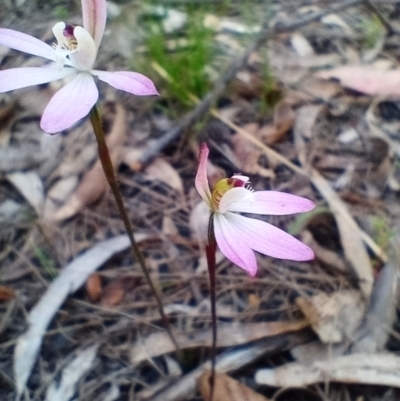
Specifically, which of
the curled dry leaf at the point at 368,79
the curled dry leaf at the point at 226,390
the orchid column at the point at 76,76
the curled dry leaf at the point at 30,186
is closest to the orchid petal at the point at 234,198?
the orchid column at the point at 76,76

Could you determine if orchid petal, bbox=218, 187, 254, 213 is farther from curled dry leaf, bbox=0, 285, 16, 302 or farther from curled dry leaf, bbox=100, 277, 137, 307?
curled dry leaf, bbox=0, 285, 16, 302

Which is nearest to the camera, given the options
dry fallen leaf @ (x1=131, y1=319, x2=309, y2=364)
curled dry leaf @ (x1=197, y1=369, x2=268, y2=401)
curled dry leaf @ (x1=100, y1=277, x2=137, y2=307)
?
curled dry leaf @ (x1=197, y1=369, x2=268, y2=401)

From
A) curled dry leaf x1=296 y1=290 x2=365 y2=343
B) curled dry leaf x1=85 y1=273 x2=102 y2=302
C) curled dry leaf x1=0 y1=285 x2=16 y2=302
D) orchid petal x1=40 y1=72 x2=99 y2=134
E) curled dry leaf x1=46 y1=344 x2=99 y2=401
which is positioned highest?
orchid petal x1=40 y1=72 x2=99 y2=134

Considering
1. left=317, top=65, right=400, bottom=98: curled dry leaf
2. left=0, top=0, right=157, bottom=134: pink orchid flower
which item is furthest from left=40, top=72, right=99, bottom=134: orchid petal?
left=317, top=65, right=400, bottom=98: curled dry leaf

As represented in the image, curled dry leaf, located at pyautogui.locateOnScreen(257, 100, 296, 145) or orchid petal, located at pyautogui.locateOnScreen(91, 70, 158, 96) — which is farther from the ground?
orchid petal, located at pyautogui.locateOnScreen(91, 70, 158, 96)

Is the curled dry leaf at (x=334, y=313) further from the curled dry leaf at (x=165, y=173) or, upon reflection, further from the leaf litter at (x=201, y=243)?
the curled dry leaf at (x=165, y=173)

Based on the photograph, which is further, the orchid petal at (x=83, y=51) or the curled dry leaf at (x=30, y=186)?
the curled dry leaf at (x=30, y=186)

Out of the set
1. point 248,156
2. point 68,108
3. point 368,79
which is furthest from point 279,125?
point 68,108

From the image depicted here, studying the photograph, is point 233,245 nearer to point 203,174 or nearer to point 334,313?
point 203,174
